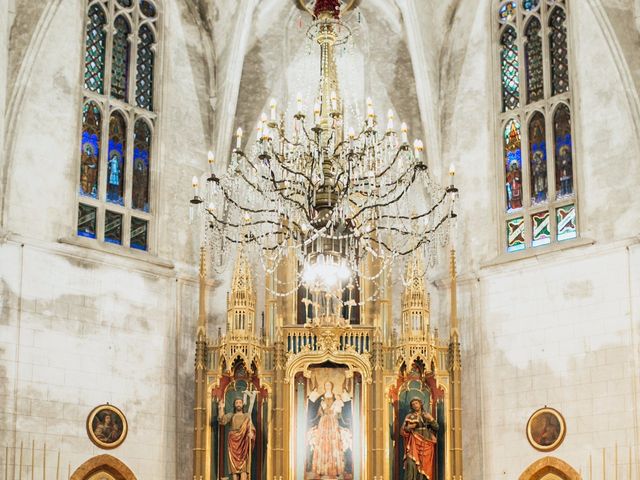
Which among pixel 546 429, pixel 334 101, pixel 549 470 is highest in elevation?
pixel 334 101

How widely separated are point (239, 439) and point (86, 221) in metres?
4.57

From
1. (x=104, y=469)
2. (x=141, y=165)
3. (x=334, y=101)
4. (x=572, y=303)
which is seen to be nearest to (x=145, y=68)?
(x=141, y=165)

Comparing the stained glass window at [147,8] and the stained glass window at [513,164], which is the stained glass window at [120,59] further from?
the stained glass window at [513,164]

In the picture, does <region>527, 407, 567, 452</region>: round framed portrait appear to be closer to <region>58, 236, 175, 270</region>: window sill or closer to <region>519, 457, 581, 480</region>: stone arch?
<region>519, 457, 581, 480</region>: stone arch

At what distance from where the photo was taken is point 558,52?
22.5 metres

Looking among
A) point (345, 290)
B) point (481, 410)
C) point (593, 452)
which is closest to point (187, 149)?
point (345, 290)

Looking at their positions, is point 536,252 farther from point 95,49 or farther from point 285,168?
point 95,49

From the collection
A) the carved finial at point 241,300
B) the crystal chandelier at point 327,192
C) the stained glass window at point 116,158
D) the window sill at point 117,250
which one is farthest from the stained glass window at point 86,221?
the carved finial at point 241,300

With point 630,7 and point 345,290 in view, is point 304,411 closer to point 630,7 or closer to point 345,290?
point 345,290

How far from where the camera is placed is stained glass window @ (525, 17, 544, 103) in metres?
22.8

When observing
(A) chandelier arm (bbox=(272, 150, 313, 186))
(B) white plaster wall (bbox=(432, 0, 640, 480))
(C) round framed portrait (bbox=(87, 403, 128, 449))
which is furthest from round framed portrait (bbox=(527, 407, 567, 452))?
(C) round framed portrait (bbox=(87, 403, 128, 449))

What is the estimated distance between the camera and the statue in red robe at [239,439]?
20750 mm

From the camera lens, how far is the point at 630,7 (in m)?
21.5

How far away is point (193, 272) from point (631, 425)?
8.03m
